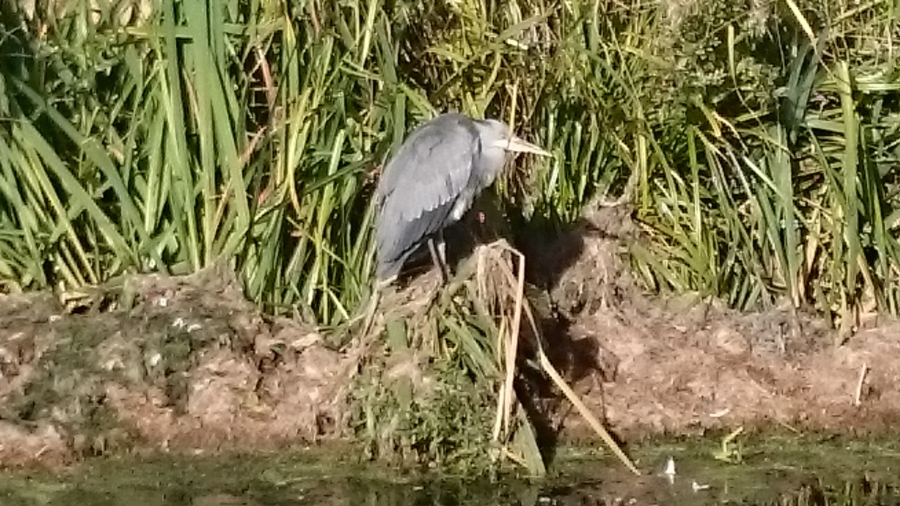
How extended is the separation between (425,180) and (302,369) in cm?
62

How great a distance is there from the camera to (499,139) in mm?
3723

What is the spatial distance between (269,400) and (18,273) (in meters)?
0.81

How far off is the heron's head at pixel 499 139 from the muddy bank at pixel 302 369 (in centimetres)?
49

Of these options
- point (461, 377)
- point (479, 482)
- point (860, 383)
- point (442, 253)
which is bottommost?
point (479, 482)

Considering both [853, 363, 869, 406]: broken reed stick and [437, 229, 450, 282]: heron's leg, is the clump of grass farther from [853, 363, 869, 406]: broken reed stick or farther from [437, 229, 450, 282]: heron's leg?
[853, 363, 869, 406]: broken reed stick

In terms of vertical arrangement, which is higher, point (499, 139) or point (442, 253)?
point (499, 139)

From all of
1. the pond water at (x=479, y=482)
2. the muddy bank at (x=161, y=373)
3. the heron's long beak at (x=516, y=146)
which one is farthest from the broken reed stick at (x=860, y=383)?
the muddy bank at (x=161, y=373)

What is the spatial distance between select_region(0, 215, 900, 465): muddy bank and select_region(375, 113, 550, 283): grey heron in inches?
13.5

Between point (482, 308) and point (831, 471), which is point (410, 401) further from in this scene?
point (831, 471)

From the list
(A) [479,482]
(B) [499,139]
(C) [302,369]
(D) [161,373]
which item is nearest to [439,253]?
(B) [499,139]

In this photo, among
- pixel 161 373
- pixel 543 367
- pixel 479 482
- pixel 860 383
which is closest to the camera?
pixel 479 482

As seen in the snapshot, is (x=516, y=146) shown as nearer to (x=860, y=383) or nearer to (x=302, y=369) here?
(x=302, y=369)

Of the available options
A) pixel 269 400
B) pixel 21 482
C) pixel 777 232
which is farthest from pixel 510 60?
pixel 21 482

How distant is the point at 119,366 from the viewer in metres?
3.72
